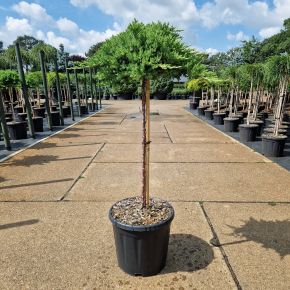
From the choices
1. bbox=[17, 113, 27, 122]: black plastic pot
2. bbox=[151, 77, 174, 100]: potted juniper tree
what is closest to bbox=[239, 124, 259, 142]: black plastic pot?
bbox=[17, 113, 27, 122]: black plastic pot

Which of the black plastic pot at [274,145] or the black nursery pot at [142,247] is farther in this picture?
the black plastic pot at [274,145]

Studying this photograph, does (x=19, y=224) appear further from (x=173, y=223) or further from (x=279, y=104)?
(x=279, y=104)

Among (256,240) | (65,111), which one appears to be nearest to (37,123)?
(65,111)

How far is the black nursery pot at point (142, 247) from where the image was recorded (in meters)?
2.95

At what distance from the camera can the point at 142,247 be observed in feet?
9.93

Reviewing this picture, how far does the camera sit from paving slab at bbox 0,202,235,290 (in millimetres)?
3049

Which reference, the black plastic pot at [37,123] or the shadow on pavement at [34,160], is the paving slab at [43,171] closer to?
the shadow on pavement at [34,160]

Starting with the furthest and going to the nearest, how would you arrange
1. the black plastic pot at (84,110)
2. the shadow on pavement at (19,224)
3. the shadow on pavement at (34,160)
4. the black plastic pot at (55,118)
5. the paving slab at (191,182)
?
the black plastic pot at (84,110) < the black plastic pot at (55,118) < the shadow on pavement at (34,160) < the paving slab at (191,182) < the shadow on pavement at (19,224)

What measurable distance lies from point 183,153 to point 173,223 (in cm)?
423

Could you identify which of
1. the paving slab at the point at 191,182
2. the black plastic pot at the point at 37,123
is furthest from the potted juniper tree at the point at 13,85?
the paving slab at the point at 191,182

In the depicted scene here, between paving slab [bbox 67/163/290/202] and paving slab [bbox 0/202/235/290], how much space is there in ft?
2.36

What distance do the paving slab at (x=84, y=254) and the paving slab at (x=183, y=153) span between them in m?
3.11

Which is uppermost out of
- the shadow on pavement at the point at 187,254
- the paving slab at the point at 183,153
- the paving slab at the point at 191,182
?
the shadow on pavement at the point at 187,254

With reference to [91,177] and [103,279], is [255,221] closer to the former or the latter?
[103,279]
